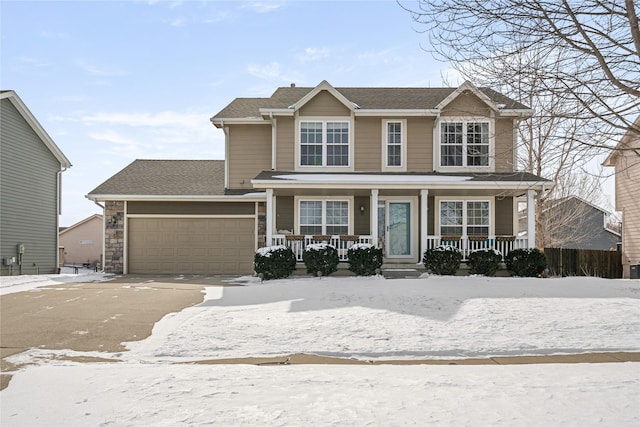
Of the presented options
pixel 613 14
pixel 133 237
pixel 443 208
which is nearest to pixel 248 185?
pixel 133 237

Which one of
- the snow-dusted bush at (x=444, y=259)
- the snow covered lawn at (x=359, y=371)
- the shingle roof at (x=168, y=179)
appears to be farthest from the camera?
the shingle roof at (x=168, y=179)

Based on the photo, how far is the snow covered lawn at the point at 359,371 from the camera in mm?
4539

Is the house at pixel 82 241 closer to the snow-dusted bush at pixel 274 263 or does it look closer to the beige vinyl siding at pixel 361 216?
the beige vinyl siding at pixel 361 216

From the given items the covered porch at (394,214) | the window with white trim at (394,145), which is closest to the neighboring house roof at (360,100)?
the window with white trim at (394,145)

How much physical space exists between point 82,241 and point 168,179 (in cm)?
1922

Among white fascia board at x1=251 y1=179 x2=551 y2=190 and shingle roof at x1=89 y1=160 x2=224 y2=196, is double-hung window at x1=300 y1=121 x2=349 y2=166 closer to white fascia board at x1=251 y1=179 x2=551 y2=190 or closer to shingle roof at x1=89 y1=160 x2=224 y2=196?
white fascia board at x1=251 y1=179 x2=551 y2=190

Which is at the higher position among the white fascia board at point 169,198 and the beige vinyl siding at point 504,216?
the white fascia board at point 169,198

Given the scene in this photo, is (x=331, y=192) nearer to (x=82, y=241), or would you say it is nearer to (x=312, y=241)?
(x=312, y=241)

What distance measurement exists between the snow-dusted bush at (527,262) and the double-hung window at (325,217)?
17.3 ft

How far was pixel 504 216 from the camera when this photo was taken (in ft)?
58.4

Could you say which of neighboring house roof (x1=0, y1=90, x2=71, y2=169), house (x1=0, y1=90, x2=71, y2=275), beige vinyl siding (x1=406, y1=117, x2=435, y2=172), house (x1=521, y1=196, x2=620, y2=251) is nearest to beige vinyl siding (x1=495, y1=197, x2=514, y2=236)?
beige vinyl siding (x1=406, y1=117, x2=435, y2=172)

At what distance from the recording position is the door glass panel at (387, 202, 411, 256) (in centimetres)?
1745

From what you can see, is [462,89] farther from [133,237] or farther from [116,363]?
[116,363]

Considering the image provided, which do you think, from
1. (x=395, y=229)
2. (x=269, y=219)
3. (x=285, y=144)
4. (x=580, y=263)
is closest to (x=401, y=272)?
(x=395, y=229)
